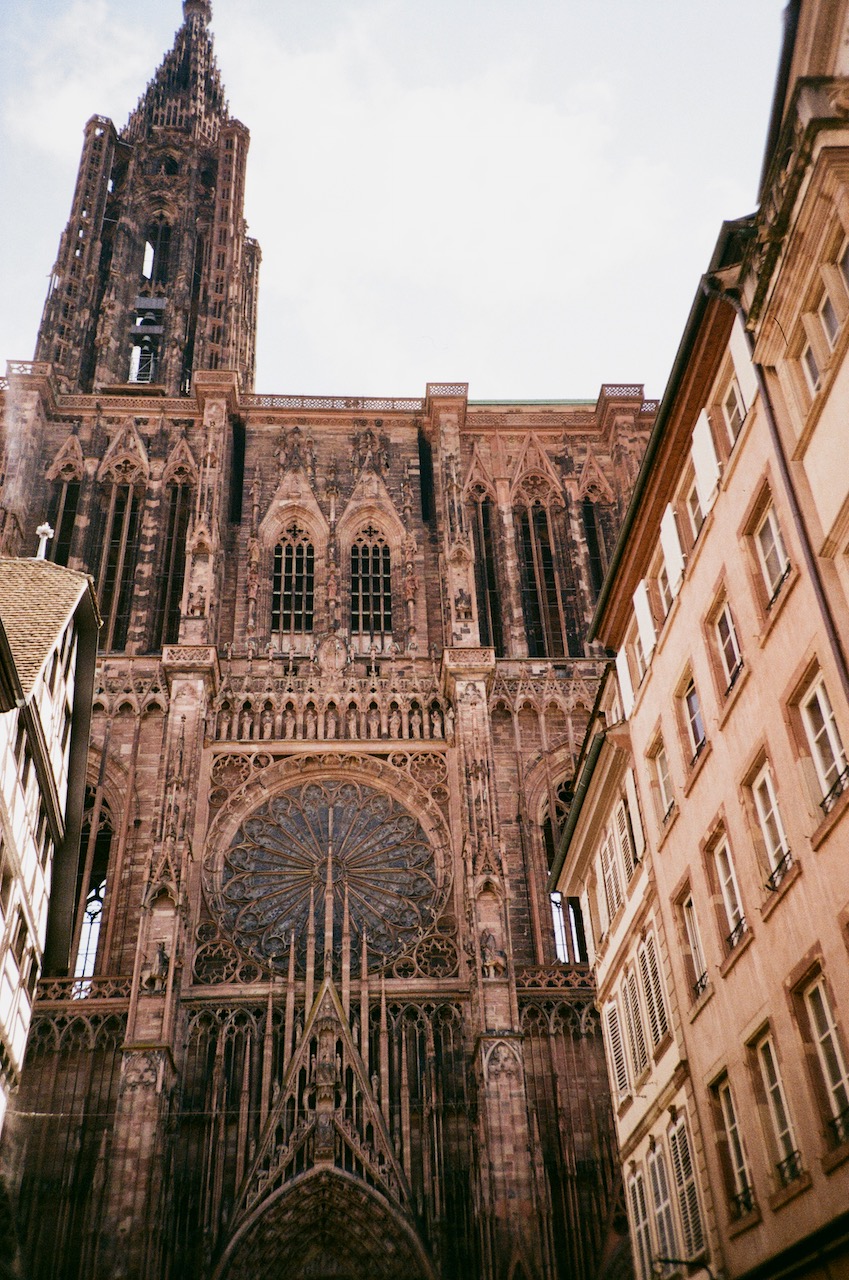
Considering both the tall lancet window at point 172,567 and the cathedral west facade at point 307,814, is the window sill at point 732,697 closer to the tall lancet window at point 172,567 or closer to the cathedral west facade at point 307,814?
the cathedral west facade at point 307,814

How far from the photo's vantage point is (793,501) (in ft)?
42.3

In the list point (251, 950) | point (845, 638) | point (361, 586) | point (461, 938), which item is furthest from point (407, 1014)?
point (845, 638)

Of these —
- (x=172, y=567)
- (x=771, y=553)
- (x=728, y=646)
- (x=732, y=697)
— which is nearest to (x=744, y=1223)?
(x=732, y=697)

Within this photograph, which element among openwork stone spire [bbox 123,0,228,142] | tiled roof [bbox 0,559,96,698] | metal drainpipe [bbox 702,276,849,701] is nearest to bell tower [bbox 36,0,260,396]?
openwork stone spire [bbox 123,0,228,142]

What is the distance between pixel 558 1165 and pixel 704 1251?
11.8m

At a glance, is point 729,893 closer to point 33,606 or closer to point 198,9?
point 33,606

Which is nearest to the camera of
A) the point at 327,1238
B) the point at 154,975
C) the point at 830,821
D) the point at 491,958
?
the point at 830,821

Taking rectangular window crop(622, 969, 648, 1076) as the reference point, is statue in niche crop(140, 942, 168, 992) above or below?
above

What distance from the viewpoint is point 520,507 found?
38125mm

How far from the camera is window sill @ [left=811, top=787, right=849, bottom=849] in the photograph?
1148 cm

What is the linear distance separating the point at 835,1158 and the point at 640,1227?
7.81 m

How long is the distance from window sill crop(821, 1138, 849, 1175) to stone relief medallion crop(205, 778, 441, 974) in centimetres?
1791

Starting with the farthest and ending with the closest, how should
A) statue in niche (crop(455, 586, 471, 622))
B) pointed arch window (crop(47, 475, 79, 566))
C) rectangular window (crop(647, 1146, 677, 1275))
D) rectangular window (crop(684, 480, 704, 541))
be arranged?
pointed arch window (crop(47, 475, 79, 566)) → statue in niche (crop(455, 586, 471, 622)) → rectangular window (crop(684, 480, 704, 541)) → rectangular window (crop(647, 1146, 677, 1275))

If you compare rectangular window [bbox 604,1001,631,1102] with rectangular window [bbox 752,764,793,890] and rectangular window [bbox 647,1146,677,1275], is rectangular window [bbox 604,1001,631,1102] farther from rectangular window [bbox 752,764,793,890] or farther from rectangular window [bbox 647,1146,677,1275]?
rectangular window [bbox 752,764,793,890]
